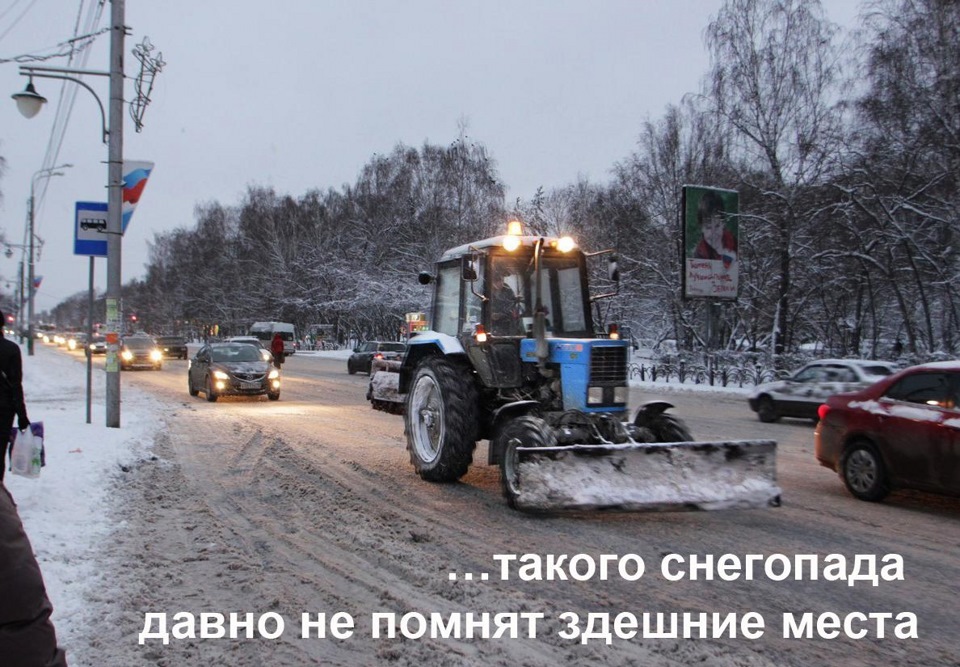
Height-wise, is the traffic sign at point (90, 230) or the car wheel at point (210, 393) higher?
the traffic sign at point (90, 230)

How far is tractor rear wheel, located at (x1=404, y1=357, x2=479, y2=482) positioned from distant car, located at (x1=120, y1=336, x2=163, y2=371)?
28.7 meters

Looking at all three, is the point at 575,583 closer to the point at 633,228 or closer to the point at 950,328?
the point at 950,328

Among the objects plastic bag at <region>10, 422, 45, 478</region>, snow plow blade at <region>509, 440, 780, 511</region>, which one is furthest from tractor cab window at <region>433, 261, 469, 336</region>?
plastic bag at <region>10, 422, 45, 478</region>

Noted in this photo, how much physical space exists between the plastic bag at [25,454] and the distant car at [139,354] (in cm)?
3030

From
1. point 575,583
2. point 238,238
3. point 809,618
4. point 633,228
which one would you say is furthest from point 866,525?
point 238,238

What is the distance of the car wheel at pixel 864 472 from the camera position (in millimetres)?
8000

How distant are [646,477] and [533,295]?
8.73 feet

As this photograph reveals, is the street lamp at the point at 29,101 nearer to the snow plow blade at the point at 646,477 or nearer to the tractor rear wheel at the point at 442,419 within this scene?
the tractor rear wheel at the point at 442,419

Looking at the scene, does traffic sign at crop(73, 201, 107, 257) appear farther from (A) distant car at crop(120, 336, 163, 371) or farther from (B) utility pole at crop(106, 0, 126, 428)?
(A) distant car at crop(120, 336, 163, 371)

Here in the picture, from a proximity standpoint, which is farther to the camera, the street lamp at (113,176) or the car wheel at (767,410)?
the car wheel at (767,410)

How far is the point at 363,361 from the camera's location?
33.9 m

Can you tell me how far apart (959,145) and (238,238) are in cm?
7296

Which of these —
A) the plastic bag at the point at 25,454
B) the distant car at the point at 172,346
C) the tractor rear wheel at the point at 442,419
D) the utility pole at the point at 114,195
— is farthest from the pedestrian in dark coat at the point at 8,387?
the distant car at the point at 172,346

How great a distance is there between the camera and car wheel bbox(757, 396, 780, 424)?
17.1 metres
